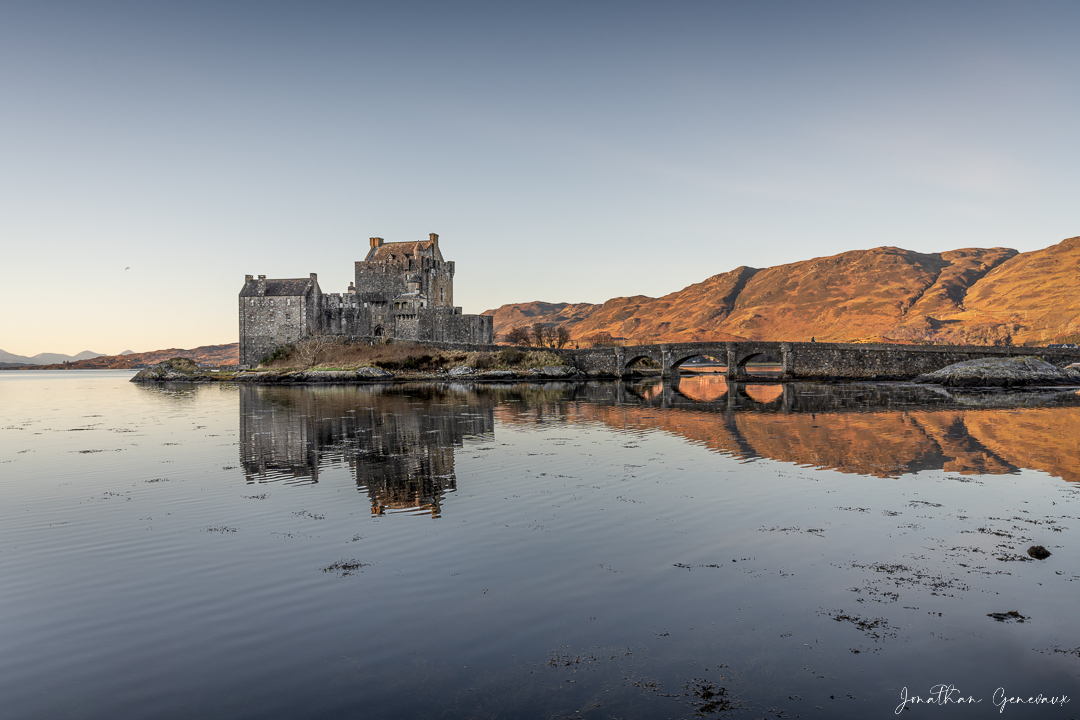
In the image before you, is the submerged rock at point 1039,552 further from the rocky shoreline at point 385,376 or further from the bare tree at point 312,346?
the bare tree at point 312,346

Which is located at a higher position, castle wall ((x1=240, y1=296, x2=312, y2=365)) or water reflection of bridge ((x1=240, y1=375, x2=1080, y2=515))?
castle wall ((x1=240, y1=296, x2=312, y2=365))

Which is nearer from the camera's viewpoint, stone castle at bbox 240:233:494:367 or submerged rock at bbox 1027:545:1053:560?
submerged rock at bbox 1027:545:1053:560

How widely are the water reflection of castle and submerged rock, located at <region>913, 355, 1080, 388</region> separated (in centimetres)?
5870

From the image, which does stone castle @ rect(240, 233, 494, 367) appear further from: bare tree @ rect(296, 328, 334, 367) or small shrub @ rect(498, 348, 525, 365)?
small shrub @ rect(498, 348, 525, 365)

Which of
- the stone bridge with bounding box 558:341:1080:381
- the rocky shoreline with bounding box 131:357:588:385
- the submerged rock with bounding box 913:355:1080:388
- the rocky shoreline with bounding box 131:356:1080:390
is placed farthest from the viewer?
the rocky shoreline with bounding box 131:357:588:385

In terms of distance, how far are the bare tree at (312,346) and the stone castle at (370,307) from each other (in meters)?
0.74

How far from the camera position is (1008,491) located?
17.0m

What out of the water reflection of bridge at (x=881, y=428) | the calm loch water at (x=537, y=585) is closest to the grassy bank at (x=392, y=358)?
the water reflection of bridge at (x=881, y=428)

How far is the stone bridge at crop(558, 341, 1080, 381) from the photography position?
255 ft

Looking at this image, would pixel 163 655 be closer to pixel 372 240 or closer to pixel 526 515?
pixel 526 515

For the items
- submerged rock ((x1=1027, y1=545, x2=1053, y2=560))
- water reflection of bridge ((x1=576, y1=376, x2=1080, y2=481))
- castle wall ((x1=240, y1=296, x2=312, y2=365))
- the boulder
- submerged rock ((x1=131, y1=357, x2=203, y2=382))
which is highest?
castle wall ((x1=240, y1=296, x2=312, y2=365))

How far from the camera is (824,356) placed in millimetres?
86875

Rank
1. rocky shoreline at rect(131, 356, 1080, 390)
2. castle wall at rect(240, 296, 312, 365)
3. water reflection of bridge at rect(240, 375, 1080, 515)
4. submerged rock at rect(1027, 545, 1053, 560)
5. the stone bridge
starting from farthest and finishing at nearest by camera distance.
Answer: castle wall at rect(240, 296, 312, 365) < the stone bridge < rocky shoreline at rect(131, 356, 1080, 390) < water reflection of bridge at rect(240, 375, 1080, 515) < submerged rock at rect(1027, 545, 1053, 560)

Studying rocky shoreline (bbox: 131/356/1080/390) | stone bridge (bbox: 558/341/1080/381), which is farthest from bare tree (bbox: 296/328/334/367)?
stone bridge (bbox: 558/341/1080/381)
